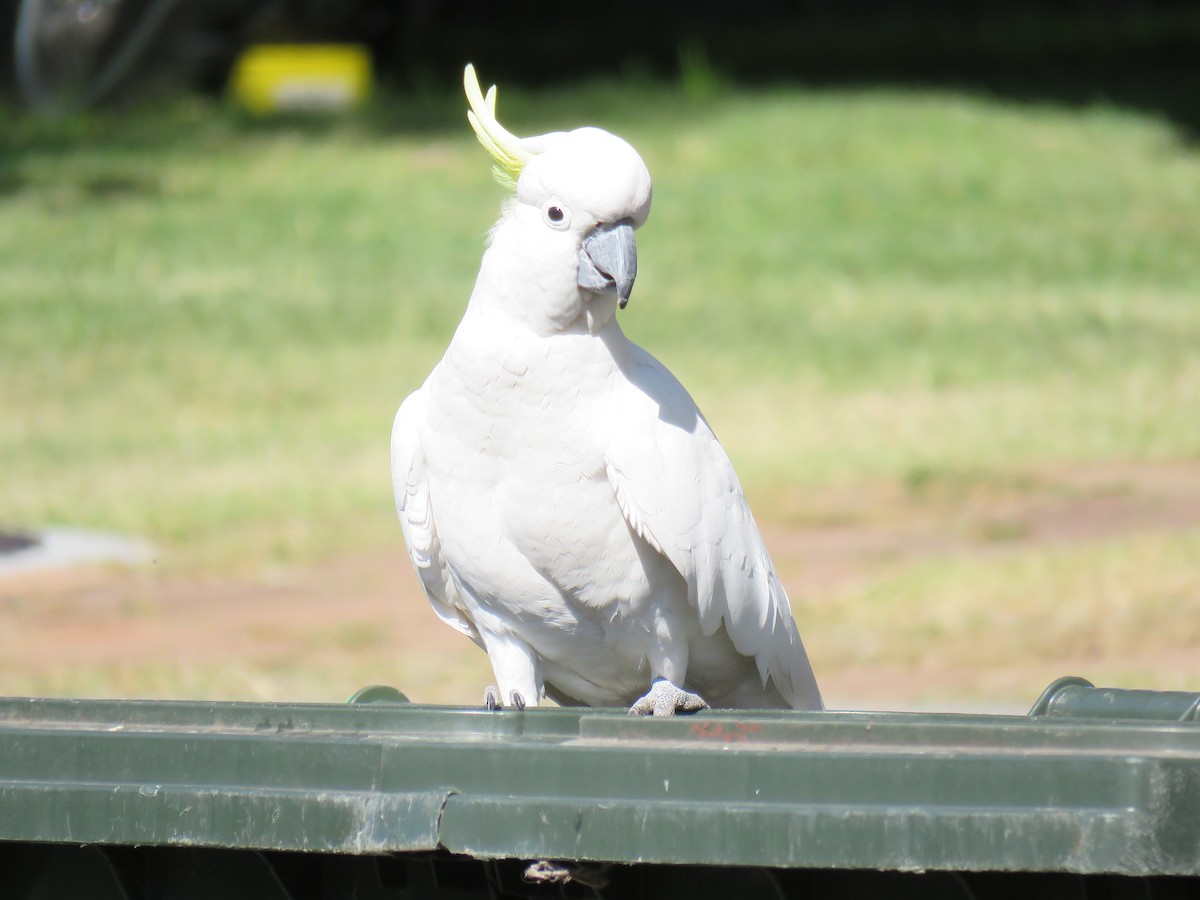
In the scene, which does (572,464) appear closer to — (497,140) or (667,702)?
(667,702)

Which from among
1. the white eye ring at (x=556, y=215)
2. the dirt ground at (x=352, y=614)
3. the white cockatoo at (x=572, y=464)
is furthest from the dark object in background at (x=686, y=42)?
the white eye ring at (x=556, y=215)

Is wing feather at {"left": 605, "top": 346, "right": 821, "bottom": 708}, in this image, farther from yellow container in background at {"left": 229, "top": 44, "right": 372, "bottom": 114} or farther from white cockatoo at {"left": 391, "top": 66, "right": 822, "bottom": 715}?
yellow container in background at {"left": 229, "top": 44, "right": 372, "bottom": 114}

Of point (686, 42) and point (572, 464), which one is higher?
point (572, 464)

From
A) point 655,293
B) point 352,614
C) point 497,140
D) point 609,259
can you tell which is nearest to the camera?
point 609,259

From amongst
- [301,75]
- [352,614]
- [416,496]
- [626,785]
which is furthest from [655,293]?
[626,785]

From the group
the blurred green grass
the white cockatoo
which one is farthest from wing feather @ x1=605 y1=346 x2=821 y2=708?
the blurred green grass

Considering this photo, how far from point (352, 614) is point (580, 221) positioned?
11.5 ft

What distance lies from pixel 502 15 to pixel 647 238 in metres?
8.84

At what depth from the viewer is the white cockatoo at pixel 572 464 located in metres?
2.66

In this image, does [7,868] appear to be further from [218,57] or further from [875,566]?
[218,57]

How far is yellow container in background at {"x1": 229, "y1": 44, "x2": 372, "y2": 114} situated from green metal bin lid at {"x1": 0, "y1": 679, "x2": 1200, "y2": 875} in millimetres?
12015

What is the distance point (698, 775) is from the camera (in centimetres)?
211

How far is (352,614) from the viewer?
19.3ft

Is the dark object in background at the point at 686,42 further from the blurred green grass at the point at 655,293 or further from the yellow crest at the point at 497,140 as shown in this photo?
the yellow crest at the point at 497,140
